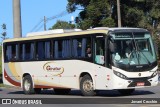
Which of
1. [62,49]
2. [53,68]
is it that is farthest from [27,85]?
[62,49]

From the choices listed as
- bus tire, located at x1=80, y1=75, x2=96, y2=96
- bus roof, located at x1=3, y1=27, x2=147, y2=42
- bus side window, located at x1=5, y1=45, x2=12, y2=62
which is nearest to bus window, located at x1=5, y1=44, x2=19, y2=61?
bus side window, located at x1=5, y1=45, x2=12, y2=62

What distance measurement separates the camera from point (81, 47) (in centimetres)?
2284

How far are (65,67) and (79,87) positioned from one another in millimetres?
1382

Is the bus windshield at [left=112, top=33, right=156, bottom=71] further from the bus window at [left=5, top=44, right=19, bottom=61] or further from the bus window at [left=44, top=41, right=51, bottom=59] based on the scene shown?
the bus window at [left=5, top=44, right=19, bottom=61]

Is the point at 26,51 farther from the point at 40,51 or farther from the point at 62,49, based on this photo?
the point at 62,49

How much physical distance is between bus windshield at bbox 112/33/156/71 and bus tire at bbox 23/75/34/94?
6.64 meters

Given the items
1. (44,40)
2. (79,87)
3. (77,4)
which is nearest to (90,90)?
(79,87)

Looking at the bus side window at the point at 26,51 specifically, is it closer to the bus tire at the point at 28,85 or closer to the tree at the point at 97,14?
the bus tire at the point at 28,85

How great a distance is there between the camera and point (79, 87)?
2302cm

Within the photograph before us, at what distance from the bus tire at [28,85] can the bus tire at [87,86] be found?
453cm

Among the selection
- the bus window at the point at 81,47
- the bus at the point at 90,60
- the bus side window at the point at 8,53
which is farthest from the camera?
the bus side window at the point at 8,53

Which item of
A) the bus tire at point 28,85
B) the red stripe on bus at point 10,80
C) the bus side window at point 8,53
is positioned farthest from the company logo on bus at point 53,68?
the bus side window at point 8,53

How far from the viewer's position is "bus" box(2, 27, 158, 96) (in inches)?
840

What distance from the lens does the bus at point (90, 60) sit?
21.3 metres
